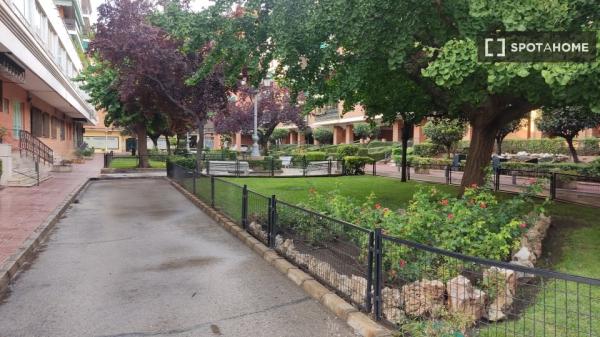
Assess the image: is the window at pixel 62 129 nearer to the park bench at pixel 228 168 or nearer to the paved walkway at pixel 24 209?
the park bench at pixel 228 168

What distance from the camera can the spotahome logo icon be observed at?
5.88m

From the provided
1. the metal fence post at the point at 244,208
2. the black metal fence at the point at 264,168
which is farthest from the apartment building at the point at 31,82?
the metal fence post at the point at 244,208

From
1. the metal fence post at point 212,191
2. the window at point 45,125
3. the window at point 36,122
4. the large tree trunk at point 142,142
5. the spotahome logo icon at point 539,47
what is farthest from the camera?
the large tree trunk at point 142,142

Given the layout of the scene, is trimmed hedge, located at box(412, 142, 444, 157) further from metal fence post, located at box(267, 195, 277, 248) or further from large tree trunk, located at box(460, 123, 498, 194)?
metal fence post, located at box(267, 195, 277, 248)

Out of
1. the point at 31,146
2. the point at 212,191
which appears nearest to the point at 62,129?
the point at 31,146

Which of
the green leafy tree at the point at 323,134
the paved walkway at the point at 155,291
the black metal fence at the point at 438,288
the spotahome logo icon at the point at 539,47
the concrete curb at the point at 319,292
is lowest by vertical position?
the paved walkway at the point at 155,291

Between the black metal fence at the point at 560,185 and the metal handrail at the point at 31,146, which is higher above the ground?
the metal handrail at the point at 31,146

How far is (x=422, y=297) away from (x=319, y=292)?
1197 mm

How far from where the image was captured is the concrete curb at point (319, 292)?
4145 mm

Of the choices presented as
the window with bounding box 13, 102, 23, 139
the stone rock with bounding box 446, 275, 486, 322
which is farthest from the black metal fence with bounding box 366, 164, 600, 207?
the window with bounding box 13, 102, 23, 139

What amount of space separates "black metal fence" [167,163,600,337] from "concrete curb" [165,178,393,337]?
135 mm

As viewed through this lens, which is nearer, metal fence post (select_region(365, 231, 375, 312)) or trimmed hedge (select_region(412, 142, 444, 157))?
metal fence post (select_region(365, 231, 375, 312))

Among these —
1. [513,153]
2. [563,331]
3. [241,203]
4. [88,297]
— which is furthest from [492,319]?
[513,153]

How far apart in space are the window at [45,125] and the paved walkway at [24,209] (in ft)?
37.3
